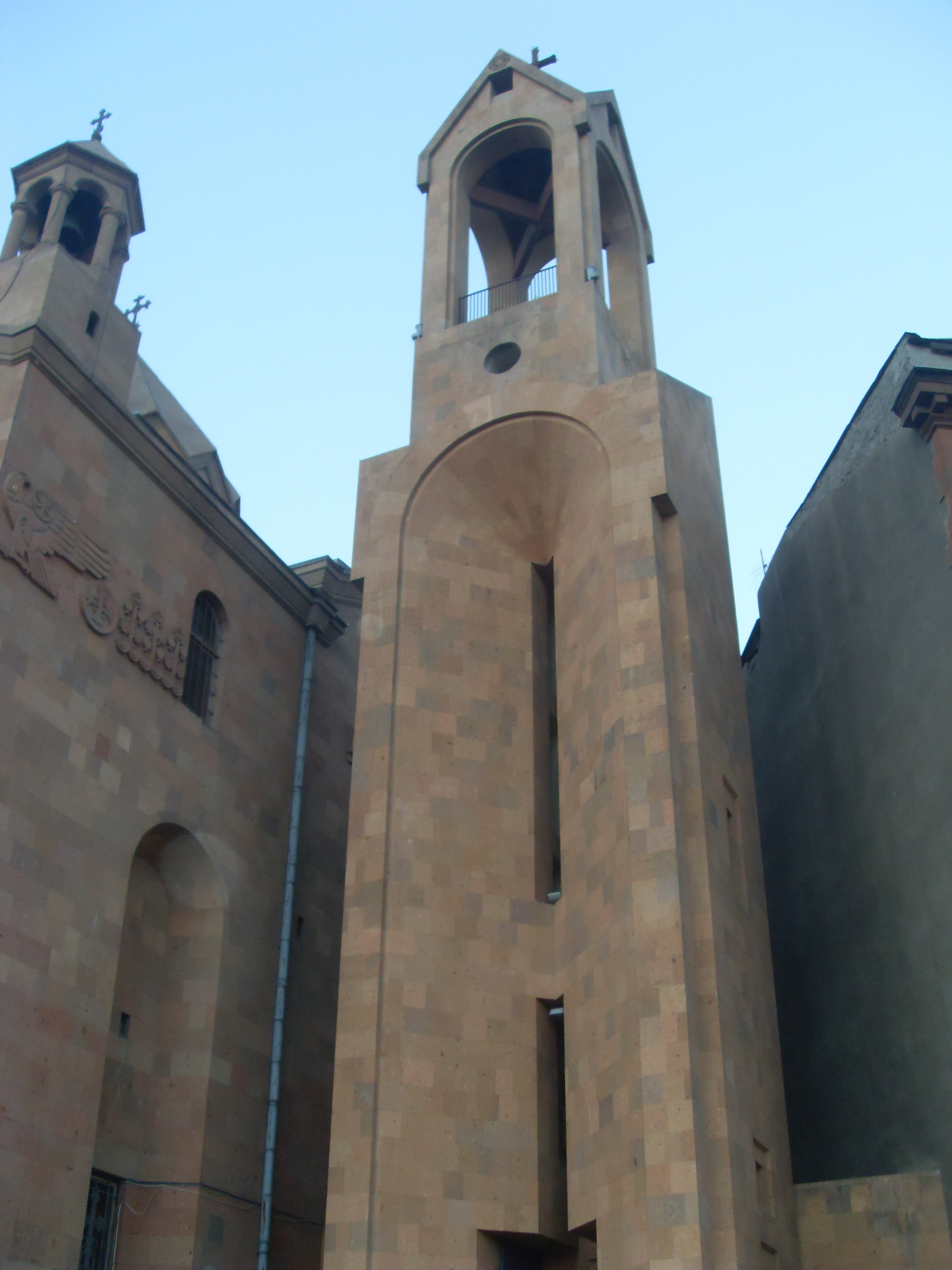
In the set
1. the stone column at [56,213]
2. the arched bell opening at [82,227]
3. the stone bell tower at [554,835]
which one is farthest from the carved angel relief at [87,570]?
the arched bell opening at [82,227]

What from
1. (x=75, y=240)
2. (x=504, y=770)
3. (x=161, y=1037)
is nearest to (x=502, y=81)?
(x=75, y=240)

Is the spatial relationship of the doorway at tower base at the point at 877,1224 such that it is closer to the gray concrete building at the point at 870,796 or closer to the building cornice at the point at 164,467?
the gray concrete building at the point at 870,796

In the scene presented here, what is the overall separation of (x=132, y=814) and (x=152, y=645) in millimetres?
2503

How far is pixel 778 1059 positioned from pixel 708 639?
536cm

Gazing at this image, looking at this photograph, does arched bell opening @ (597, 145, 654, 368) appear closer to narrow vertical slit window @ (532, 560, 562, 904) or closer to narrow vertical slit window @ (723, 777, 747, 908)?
narrow vertical slit window @ (532, 560, 562, 904)

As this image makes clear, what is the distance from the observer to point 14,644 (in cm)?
1603

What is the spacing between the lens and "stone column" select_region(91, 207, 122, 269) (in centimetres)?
2125

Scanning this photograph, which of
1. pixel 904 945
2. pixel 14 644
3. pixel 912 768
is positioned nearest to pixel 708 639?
pixel 912 768

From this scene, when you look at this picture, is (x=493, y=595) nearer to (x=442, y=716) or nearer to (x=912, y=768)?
(x=442, y=716)

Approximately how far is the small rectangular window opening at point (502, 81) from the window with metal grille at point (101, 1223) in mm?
19390

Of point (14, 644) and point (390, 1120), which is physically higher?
point (14, 644)

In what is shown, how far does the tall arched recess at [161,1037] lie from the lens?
16672mm

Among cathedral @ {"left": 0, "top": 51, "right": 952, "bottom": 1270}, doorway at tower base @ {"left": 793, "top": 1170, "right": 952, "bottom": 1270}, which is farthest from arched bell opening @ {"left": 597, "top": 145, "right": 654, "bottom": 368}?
doorway at tower base @ {"left": 793, "top": 1170, "right": 952, "bottom": 1270}

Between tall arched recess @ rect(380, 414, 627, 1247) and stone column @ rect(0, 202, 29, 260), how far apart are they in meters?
7.64
